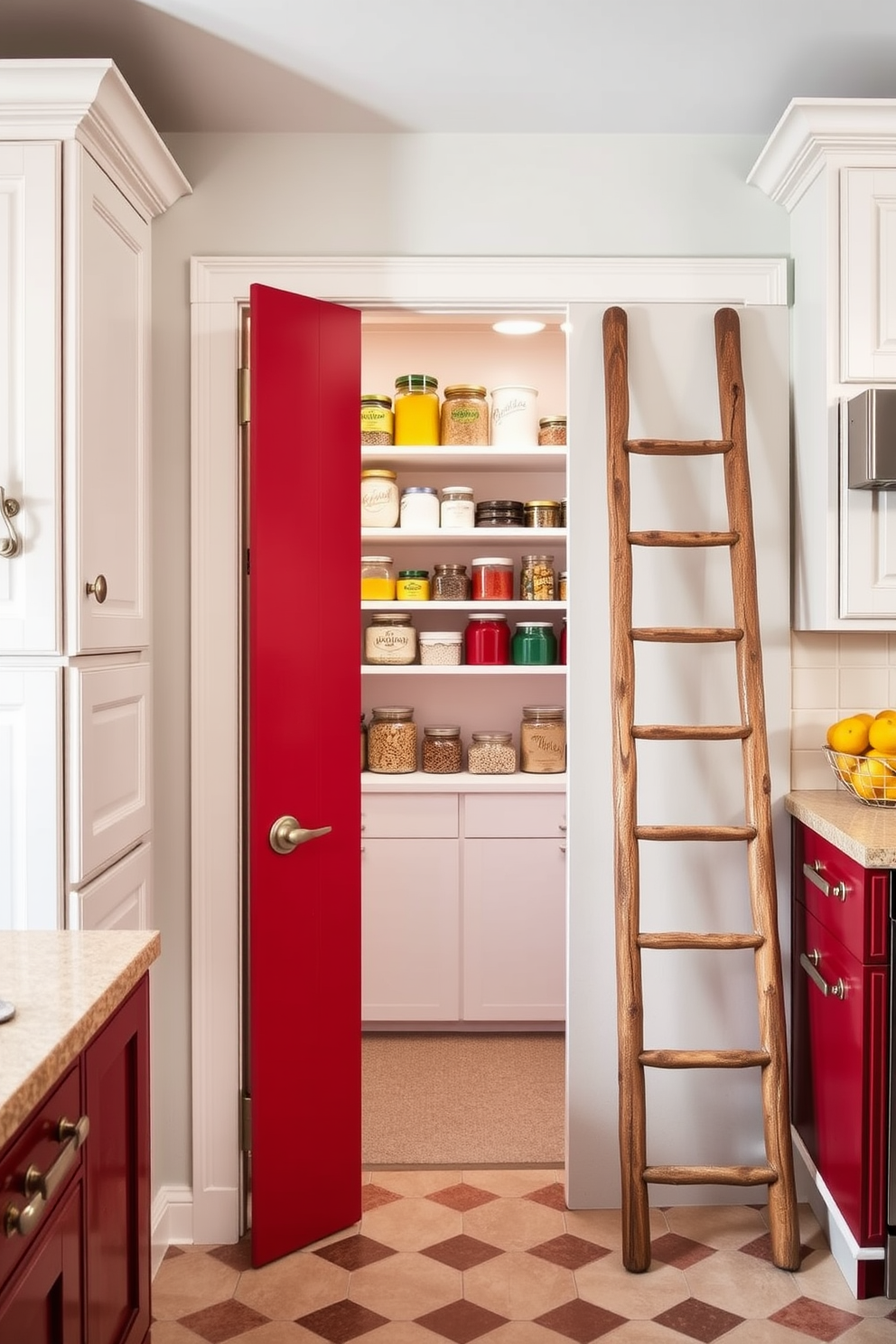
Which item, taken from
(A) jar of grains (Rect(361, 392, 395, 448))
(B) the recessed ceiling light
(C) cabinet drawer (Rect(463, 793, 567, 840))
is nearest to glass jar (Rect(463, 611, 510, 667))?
(C) cabinet drawer (Rect(463, 793, 567, 840))

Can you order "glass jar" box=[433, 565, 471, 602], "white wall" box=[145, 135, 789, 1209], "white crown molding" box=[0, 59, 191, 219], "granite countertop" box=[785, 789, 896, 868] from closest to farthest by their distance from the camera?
1. "white crown molding" box=[0, 59, 191, 219]
2. "granite countertop" box=[785, 789, 896, 868]
3. "white wall" box=[145, 135, 789, 1209]
4. "glass jar" box=[433, 565, 471, 602]

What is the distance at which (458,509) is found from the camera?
12.2ft

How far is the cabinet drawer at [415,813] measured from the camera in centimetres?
376

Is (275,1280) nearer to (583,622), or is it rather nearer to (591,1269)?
(591,1269)

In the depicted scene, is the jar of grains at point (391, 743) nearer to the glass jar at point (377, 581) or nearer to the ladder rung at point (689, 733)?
the glass jar at point (377, 581)

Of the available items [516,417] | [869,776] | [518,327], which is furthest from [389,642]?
[869,776]

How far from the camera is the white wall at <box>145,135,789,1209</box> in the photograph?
2.60 meters

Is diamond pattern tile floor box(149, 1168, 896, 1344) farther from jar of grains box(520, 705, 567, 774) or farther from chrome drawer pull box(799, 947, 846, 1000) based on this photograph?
jar of grains box(520, 705, 567, 774)

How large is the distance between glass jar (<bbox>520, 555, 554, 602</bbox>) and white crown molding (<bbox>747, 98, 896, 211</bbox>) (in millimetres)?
1608

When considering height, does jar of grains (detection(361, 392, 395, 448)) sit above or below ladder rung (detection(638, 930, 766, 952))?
above

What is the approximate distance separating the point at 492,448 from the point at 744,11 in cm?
160

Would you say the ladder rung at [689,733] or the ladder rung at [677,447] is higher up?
the ladder rung at [677,447]

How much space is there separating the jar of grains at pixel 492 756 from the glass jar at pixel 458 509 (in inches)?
29.4

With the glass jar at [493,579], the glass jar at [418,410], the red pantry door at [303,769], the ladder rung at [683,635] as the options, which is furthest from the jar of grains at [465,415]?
the ladder rung at [683,635]
